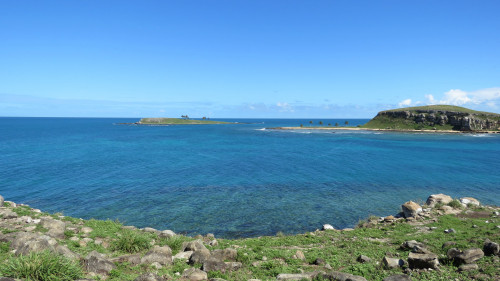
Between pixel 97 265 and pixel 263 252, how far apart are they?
8.90 metres

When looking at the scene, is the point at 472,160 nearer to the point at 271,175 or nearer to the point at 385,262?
the point at 271,175

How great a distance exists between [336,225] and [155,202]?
2179 cm

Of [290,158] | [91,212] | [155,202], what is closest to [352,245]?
[155,202]

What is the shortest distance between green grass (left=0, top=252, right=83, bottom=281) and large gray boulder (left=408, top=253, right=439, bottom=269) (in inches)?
602

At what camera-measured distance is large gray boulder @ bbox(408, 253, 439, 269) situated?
495 inches

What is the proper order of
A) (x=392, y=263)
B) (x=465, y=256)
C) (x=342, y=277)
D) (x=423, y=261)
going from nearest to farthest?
(x=342, y=277) < (x=423, y=261) < (x=465, y=256) < (x=392, y=263)

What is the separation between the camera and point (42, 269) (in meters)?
10.1

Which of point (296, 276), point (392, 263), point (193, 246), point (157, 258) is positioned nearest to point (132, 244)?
point (157, 258)

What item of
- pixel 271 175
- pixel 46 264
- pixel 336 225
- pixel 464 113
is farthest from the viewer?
pixel 464 113

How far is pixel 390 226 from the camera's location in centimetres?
2239

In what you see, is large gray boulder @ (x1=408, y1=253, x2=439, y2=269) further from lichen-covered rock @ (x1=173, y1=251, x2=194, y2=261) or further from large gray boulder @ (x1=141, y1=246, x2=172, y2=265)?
large gray boulder @ (x1=141, y1=246, x2=172, y2=265)

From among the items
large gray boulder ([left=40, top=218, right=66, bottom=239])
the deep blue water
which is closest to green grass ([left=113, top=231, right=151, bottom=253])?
large gray boulder ([left=40, top=218, right=66, bottom=239])

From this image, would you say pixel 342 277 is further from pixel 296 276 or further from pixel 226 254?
pixel 226 254

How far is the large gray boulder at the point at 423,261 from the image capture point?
12563 mm
